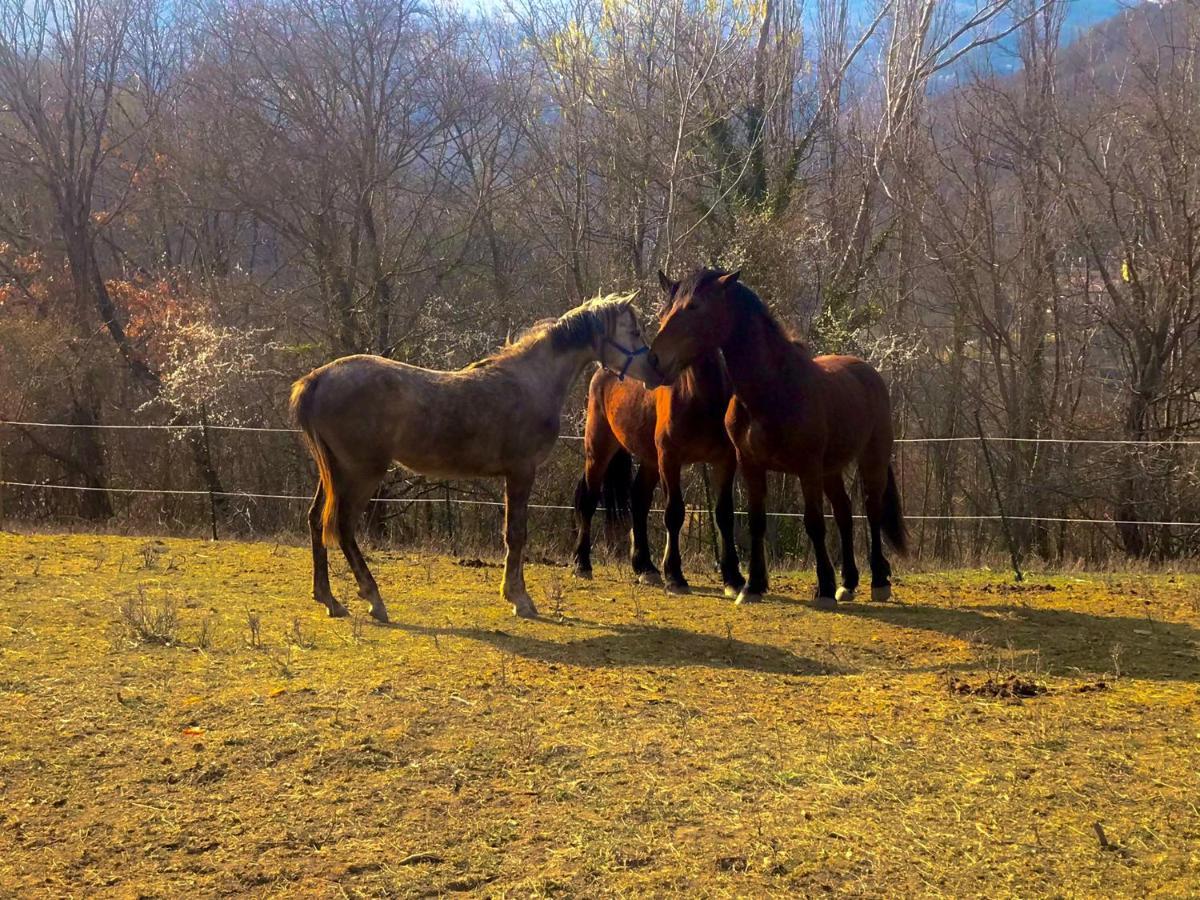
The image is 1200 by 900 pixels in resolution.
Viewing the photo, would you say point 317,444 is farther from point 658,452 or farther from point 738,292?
point 738,292

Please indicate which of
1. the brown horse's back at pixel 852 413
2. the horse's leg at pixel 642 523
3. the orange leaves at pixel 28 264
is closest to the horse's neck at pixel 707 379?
the brown horse's back at pixel 852 413

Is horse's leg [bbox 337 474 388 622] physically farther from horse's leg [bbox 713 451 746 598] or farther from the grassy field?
horse's leg [bbox 713 451 746 598]

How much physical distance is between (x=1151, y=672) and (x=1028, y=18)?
1491 cm

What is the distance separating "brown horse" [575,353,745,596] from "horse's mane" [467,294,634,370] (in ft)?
2.82

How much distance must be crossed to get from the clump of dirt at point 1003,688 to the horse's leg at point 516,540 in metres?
2.84

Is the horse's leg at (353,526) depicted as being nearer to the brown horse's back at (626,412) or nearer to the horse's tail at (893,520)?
the brown horse's back at (626,412)

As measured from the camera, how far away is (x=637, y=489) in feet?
29.0

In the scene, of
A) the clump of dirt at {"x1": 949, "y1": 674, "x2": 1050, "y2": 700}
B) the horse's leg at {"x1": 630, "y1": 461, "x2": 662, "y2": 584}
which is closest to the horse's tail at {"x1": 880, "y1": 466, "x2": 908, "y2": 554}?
the horse's leg at {"x1": 630, "y1": 461, "x2": 662, "y2": 584}

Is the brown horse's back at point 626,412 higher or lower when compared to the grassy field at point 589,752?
higher

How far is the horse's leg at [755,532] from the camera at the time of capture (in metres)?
7.10

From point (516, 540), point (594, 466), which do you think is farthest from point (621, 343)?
point (594, 466)

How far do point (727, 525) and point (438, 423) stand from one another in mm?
2810

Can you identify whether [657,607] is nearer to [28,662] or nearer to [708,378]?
[708,378]

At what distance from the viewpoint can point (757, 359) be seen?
22.6 feet
